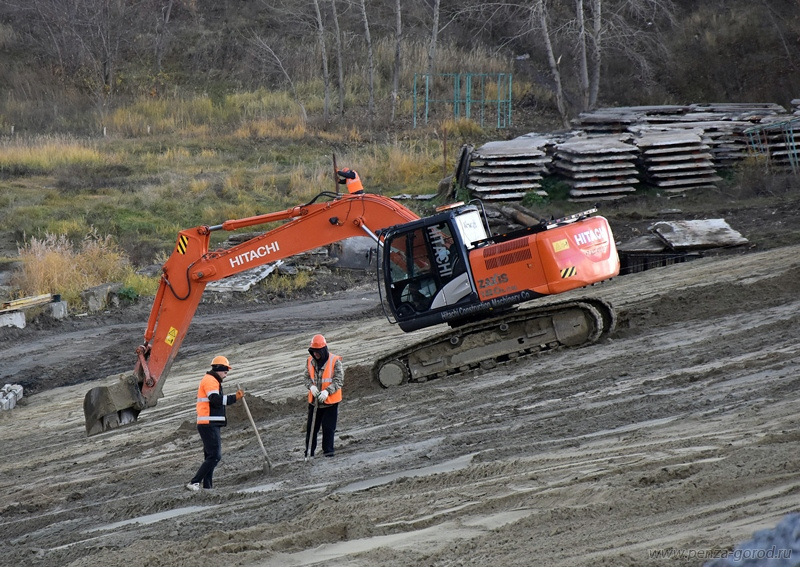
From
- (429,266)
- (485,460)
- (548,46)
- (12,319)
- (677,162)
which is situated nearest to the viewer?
(485,460)

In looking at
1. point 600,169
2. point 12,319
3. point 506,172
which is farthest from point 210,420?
point 600,169

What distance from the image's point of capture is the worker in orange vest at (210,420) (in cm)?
936

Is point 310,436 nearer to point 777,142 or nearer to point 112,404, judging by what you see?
point 112,404

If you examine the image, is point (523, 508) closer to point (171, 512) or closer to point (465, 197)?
point (171, 512)

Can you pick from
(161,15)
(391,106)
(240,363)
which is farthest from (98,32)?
(240,363)

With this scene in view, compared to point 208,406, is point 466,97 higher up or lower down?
higher up

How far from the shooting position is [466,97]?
36500 millimetres

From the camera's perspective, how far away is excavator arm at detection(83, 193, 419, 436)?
11602 mm

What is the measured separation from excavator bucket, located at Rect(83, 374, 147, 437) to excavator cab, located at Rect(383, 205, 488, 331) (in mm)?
3345

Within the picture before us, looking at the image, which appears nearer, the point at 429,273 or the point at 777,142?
the point at 429,273

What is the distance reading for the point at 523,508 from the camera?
21.9 feet

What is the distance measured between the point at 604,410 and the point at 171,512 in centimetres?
426

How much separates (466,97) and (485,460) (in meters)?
29.6

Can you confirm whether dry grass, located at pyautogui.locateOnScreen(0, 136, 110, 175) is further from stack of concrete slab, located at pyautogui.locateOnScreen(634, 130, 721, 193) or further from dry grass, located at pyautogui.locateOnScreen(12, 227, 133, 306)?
stack of concrete slab, located at pyautogui.locateOnScreen(634, 130, 721, 193)
